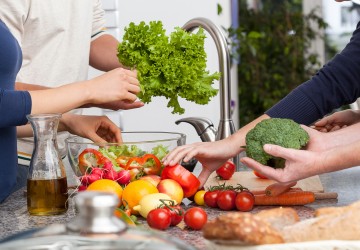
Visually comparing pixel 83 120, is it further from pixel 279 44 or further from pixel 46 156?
pixel 279 44

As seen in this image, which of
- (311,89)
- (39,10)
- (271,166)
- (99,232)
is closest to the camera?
(99,232)

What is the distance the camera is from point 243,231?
1.21 m

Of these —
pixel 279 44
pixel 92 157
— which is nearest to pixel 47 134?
pixel 92 157

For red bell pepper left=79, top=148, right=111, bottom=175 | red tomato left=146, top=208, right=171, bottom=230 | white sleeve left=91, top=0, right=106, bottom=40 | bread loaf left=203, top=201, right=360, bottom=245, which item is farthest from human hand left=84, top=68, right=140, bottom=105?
white sleeve left=91, top=0, right=106, bottom=40

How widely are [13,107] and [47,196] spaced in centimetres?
25

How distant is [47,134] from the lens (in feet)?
6.06

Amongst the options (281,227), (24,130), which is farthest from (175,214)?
(24,130)

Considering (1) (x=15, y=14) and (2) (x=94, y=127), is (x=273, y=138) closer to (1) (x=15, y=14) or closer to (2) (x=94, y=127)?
(2) (x=94, y=127)

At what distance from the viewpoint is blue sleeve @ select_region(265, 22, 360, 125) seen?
237 cm

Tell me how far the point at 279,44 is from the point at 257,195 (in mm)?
4875

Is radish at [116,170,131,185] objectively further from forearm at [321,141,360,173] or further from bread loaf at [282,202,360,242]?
bread loaf at [282,202,360,242]

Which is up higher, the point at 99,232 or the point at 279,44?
the point at 279,44

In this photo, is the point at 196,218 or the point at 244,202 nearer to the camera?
the point at 196,218

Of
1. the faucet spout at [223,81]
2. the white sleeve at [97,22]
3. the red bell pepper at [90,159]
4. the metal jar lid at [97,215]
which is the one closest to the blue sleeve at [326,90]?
the faucet spout at [223,81]
